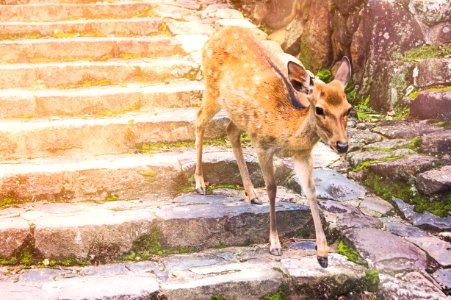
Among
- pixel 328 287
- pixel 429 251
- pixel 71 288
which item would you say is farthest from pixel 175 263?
pixel 429 251

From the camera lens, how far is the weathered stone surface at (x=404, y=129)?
5.17 metres

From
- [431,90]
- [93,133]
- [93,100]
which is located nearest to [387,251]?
[431,90]

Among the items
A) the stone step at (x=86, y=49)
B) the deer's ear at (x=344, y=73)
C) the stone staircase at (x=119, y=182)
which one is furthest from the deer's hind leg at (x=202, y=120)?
the stone step at (x=86, y=49)

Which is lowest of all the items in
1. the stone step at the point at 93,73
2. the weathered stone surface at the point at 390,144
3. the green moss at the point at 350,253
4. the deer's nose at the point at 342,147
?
the green moss at the point at 350,253

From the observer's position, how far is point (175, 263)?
405 cm

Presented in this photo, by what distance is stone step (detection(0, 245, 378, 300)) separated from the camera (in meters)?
3.56

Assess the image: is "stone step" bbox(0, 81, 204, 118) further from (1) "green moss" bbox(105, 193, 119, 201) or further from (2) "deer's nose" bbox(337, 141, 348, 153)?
(2) "deer's nose" bbox(337, 141, 348, 153)

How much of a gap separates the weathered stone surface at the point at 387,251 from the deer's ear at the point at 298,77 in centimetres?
122

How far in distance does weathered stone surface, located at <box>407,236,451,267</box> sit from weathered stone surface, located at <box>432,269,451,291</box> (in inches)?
2.6

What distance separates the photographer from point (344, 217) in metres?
4.37

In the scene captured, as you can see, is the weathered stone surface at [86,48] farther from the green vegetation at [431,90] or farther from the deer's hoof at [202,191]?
the green vegetation at [431,90]

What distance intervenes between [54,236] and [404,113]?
3851mm

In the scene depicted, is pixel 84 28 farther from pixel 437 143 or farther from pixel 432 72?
pixel 437 143

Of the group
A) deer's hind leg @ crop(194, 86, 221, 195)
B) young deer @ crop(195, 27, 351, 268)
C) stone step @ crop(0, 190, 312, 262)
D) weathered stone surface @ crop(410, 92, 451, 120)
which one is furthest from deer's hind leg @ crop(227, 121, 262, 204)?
weathered stone surface @ crop(410, 92, 451, 120)
